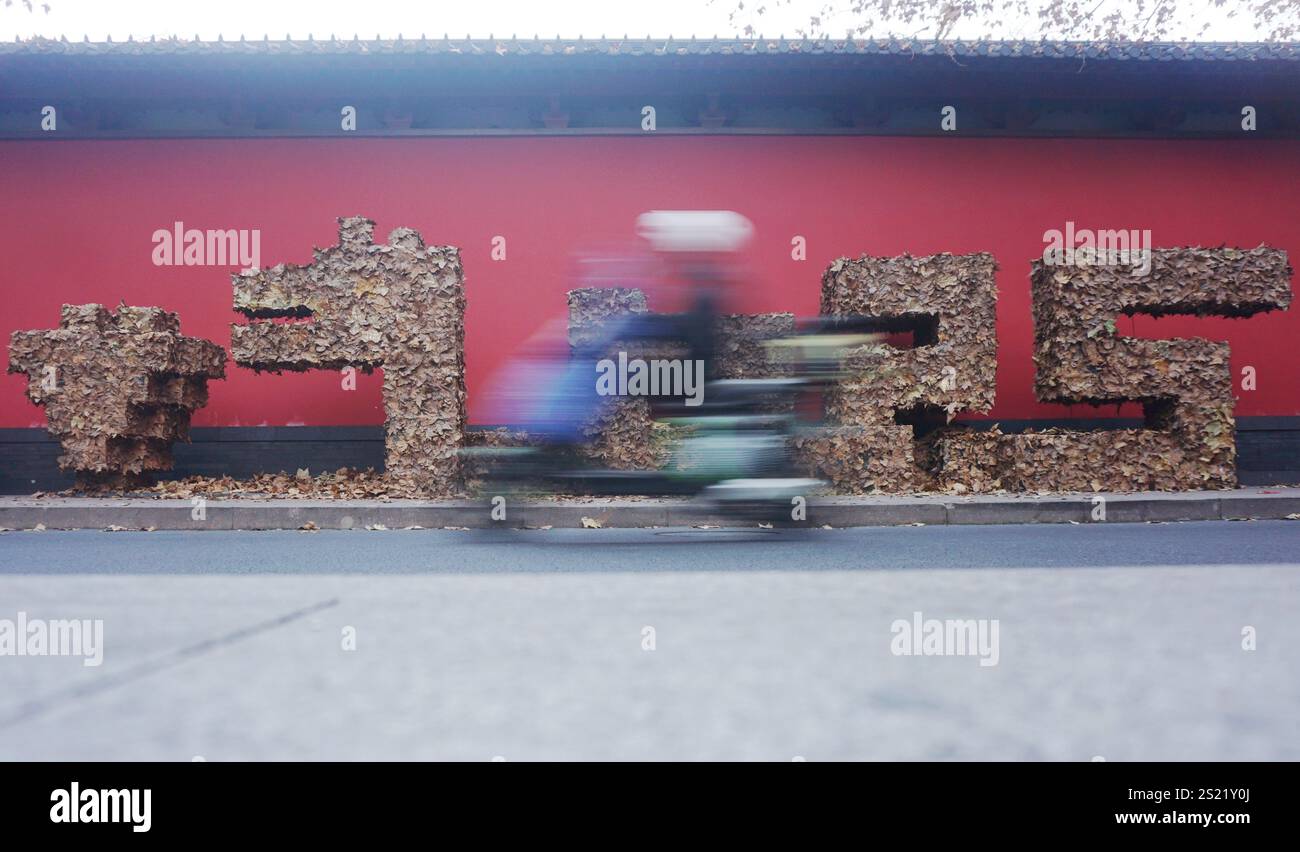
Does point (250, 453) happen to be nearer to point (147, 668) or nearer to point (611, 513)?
point (611, 513)

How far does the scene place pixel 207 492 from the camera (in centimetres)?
1033

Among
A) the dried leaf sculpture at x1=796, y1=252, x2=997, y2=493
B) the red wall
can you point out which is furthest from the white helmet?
the red wall

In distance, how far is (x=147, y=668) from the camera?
2852 millimetres

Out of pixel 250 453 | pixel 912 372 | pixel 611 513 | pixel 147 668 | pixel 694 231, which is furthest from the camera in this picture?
pixel 250 453

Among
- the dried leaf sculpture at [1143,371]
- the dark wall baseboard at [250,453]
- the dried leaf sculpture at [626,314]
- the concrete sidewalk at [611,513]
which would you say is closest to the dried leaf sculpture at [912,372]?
the dried leaf sculpture at [1143,371]

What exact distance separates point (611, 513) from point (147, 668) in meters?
5.99

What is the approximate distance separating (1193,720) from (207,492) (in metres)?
9.99

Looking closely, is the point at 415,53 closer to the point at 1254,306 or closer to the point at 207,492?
the point at 207,492

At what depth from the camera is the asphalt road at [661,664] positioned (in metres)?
2.12

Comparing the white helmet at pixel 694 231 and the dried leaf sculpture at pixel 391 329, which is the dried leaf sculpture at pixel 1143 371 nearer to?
the white helmet at pixel 694 231

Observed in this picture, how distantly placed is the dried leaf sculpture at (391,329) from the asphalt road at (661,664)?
14.8 ft

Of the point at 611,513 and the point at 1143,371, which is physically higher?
the point at 1143,371

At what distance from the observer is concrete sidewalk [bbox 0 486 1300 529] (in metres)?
8.73

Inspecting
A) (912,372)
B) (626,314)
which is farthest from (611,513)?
(912,372)
